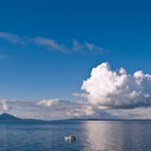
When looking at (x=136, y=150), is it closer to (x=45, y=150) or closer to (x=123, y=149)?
(x=123, y=149)

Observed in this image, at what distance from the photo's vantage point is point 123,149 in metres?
129

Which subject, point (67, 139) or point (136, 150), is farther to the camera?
point (67, 139)

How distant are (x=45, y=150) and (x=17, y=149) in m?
12.6

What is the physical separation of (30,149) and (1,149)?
1259 cm

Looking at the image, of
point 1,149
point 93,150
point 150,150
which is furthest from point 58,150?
point 150,150

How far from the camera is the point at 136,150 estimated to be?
12612 centimetres

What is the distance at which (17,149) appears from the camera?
13112 centimetres

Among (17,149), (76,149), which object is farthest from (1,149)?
(76,149)

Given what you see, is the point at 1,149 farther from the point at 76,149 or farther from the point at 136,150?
the point at 136,150

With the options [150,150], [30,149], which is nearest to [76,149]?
[30,149]

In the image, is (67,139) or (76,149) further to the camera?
(67,139)

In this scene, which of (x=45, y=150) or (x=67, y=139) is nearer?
(x=45, y=150)

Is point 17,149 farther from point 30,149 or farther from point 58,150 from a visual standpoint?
point 58,150

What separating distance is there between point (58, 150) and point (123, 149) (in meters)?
27.2
